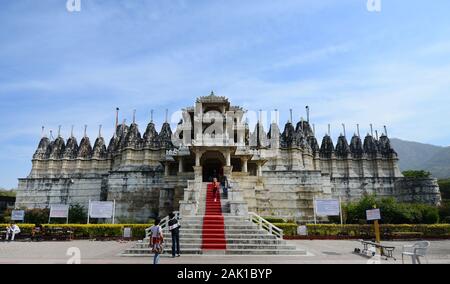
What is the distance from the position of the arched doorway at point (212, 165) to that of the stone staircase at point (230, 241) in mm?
12596

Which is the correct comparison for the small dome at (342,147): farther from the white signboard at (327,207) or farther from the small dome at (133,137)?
the small dome at (133,137)

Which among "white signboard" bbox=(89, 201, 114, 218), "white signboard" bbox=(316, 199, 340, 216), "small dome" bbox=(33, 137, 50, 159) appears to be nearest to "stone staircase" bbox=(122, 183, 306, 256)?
"white signboard" bbox=(316, 199, 340, 216)

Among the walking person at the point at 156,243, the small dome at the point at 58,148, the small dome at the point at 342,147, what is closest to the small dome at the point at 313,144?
the small dome at the point at 342,147

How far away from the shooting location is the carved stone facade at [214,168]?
3020 cm

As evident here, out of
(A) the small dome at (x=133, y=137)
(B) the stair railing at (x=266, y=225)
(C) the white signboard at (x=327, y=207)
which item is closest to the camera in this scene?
(B) the stair railing at (x=266, y=225)

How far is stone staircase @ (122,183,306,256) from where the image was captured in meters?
13.5

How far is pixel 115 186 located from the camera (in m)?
36.5

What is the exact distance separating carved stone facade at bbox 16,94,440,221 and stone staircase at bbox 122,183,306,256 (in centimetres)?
423

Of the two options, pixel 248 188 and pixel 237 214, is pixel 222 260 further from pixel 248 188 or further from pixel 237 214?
pixel 248 188

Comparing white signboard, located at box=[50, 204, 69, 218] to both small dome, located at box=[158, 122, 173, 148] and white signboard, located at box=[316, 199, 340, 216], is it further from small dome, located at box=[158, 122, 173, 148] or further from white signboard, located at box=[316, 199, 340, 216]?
white signboard, located at box=[316, 199, 340, 216]

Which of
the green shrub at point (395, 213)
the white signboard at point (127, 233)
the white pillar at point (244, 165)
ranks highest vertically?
the white pillar at point (244, 165)

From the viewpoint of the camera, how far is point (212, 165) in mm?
31594

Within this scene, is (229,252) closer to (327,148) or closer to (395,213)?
(395,213)
